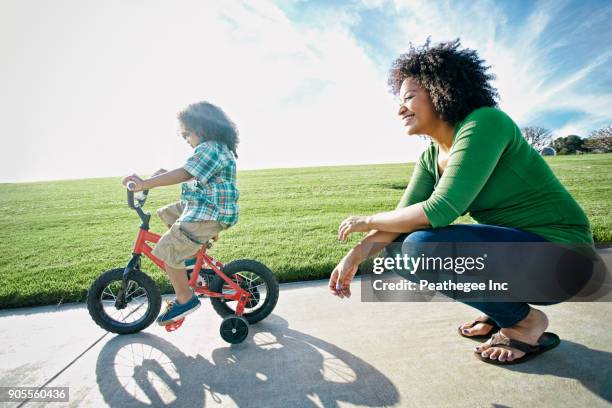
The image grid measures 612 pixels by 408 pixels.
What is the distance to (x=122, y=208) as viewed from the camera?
36.7 feet

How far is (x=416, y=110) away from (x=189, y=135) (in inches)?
68.1

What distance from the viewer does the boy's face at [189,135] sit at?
2.69m

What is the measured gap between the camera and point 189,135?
2707 mm

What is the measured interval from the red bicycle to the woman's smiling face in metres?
1.54

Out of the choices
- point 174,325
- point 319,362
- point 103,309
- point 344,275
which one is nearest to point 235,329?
point 174,325

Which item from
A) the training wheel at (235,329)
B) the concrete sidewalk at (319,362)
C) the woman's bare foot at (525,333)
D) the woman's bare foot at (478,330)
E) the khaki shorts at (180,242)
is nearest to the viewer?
the concrete sidewalk at (319,362)

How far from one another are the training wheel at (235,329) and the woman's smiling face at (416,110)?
1699 mm

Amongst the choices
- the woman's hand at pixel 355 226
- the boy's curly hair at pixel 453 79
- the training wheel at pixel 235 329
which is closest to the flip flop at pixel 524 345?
the woman's hand at pixel 355 226

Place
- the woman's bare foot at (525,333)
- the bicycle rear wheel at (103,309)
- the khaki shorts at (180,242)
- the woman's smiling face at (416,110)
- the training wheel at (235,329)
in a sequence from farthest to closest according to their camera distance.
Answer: the bicycle rear wheel at (103,309), the khaki shorts at (180,242), the training wheel at (235,329), the woman's smiling face at (416,110), the woman's bare foot at (525,333)

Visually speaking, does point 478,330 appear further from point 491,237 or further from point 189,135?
point 189,135

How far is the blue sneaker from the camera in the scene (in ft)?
8.04

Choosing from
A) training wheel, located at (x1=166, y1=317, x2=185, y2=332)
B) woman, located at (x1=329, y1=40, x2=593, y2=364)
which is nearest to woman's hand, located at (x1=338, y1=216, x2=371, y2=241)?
woman, located at (x1=329, y1=40, x2=593, y2=364)

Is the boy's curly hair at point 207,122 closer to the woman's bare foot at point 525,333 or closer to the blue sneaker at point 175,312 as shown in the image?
the blue sneaker at point 175,312

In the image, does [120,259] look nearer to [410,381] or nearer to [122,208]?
[410,381]
